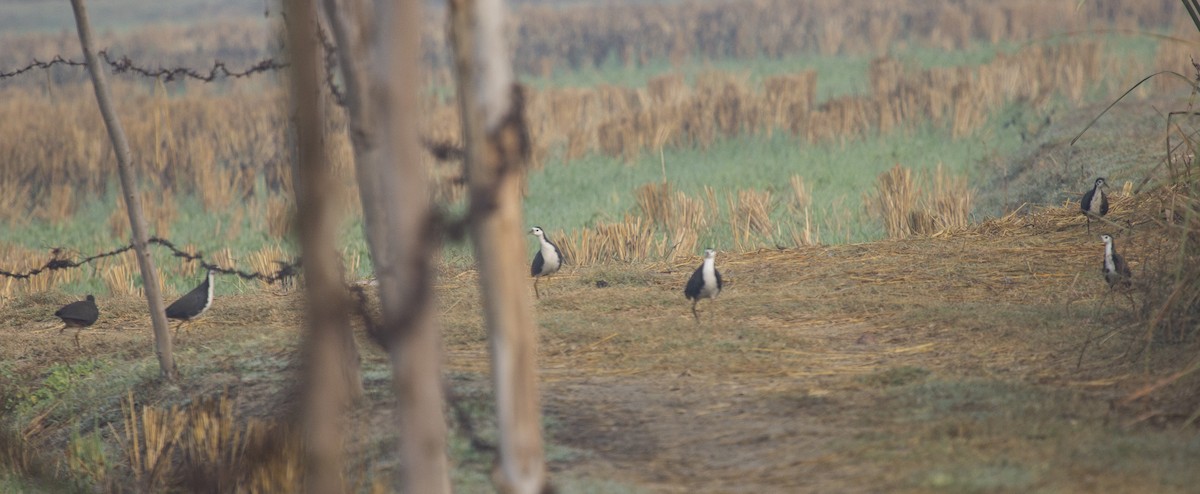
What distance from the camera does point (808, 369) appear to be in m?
6.77

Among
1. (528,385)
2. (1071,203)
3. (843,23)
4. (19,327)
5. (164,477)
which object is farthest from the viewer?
(843,23)

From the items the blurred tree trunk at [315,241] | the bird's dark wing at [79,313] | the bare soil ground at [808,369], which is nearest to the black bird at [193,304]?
the bare soil ground at [808,369]

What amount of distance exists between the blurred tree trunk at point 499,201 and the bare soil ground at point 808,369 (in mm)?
1228

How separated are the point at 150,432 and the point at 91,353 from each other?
228 centimetres

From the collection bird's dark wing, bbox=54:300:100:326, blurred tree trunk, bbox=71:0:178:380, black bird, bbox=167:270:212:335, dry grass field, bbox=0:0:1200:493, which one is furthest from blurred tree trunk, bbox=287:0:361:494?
bird's dark wing, bbox=54:300:100:326

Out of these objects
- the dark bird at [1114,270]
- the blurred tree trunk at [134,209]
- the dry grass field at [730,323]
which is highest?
the blurred tree trunk at [134,209]

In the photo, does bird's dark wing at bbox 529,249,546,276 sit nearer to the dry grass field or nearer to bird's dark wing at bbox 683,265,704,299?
the dry grass field

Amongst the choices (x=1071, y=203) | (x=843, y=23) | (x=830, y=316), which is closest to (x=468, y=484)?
(x=830, y=316)

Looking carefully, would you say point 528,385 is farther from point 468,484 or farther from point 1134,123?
point 1134,123

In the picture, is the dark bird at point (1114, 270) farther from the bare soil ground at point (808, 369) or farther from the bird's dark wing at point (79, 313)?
the bird's dark wing at point (79, 313)

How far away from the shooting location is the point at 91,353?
823 centimetres

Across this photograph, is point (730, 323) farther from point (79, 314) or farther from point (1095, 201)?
point (79, 314)

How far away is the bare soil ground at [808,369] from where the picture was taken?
5152 millimetres

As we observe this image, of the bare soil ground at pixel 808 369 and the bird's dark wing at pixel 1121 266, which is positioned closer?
the bare soil ground at pixel 808 369
